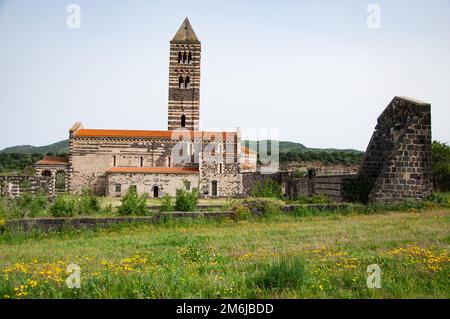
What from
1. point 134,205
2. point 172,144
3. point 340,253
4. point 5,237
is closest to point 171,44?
point 172,144

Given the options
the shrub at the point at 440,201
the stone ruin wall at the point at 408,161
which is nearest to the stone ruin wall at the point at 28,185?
the stone ruin wall at the point at 408,161

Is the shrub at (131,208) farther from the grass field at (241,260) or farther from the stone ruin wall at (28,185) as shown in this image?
the stone ruin wall at (28,185)

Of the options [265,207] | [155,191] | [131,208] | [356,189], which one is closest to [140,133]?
[155,191]

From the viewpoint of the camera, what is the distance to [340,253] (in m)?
5.89

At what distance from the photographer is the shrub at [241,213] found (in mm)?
11109

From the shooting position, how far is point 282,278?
4.12 m

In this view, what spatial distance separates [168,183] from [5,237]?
29242 mm

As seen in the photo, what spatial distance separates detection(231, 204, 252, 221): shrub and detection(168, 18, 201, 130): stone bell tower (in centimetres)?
3811

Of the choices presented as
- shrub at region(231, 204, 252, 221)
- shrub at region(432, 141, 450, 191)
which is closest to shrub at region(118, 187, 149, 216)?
shrub at region(231, 204, 252, 221)

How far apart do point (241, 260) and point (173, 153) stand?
127 feet

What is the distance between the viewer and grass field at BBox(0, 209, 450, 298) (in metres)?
4.04

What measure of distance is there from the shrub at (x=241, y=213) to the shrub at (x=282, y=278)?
6794 mm

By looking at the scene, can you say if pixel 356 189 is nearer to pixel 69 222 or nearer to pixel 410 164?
pixel 410 164
